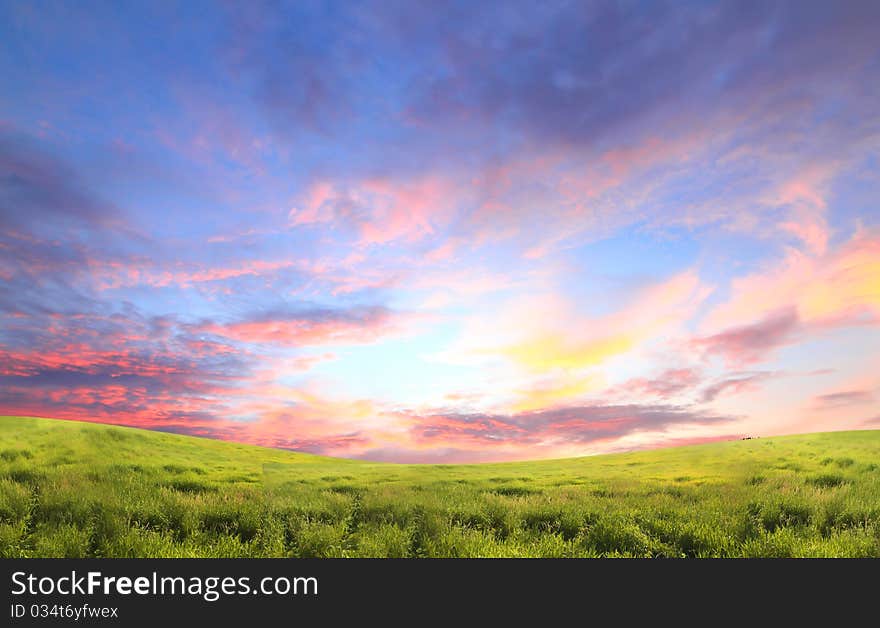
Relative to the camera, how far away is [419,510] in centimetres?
1156

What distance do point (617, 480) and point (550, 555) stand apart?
735cm

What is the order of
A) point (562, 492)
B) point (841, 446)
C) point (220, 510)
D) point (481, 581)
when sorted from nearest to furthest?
point (481, 581) < point (220, 510) < point (562, 492) < point (841, 446)

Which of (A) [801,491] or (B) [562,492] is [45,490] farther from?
(A) [801,491]

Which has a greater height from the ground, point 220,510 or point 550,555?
point 220,510

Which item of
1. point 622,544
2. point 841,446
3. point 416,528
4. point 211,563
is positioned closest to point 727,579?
point 622,544

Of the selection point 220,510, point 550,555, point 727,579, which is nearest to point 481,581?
point 550,555

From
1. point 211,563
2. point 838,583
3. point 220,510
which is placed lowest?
point 838,583

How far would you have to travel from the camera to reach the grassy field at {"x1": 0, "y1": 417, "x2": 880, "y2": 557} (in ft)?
31.9

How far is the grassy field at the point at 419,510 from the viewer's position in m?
9.71

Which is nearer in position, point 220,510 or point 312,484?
point 220,510

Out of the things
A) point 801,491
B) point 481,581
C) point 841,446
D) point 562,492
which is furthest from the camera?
point 841,446

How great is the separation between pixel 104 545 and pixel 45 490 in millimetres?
3324

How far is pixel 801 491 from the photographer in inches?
491

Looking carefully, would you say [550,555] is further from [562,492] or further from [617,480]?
[617,480]
